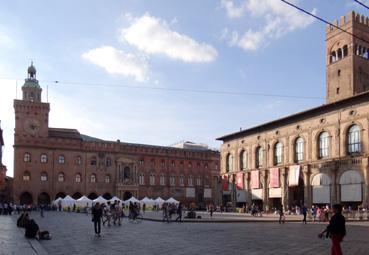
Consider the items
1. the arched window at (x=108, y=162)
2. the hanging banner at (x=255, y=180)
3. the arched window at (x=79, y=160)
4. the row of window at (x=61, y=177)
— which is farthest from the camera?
the arched window at (x=108, y=162)

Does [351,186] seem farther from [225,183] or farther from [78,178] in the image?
[78,178]

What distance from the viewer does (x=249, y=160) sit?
6097 centimetres

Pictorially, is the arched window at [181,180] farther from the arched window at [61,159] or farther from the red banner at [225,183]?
the arched window at [61,159]

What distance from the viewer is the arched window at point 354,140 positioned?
43828mm

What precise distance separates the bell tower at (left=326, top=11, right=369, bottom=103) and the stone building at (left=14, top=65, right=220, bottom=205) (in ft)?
107

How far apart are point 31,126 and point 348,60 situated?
48898 mm

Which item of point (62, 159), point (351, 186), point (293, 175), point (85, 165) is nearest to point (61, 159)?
point (62, 159)

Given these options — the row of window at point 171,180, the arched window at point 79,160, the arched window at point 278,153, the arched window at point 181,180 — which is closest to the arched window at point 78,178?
the arched window at point 79,160

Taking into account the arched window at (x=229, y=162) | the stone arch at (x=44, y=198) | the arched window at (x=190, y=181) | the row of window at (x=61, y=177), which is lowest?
the stone arch at (x=44, y=198)

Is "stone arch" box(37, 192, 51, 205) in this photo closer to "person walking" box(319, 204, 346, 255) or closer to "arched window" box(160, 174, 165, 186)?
"arched window" box(160, 174, 165, 186)

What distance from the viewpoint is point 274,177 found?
5494 centimetres

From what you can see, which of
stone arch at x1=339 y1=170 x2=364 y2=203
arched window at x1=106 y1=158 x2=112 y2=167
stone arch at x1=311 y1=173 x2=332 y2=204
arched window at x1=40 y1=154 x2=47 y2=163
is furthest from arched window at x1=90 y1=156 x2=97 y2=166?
stone arch at x1=339 y1=170 x2=364 y2=203

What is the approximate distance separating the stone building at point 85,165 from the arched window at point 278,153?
108ft

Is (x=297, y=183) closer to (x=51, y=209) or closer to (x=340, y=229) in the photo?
(x=51, y=209)
